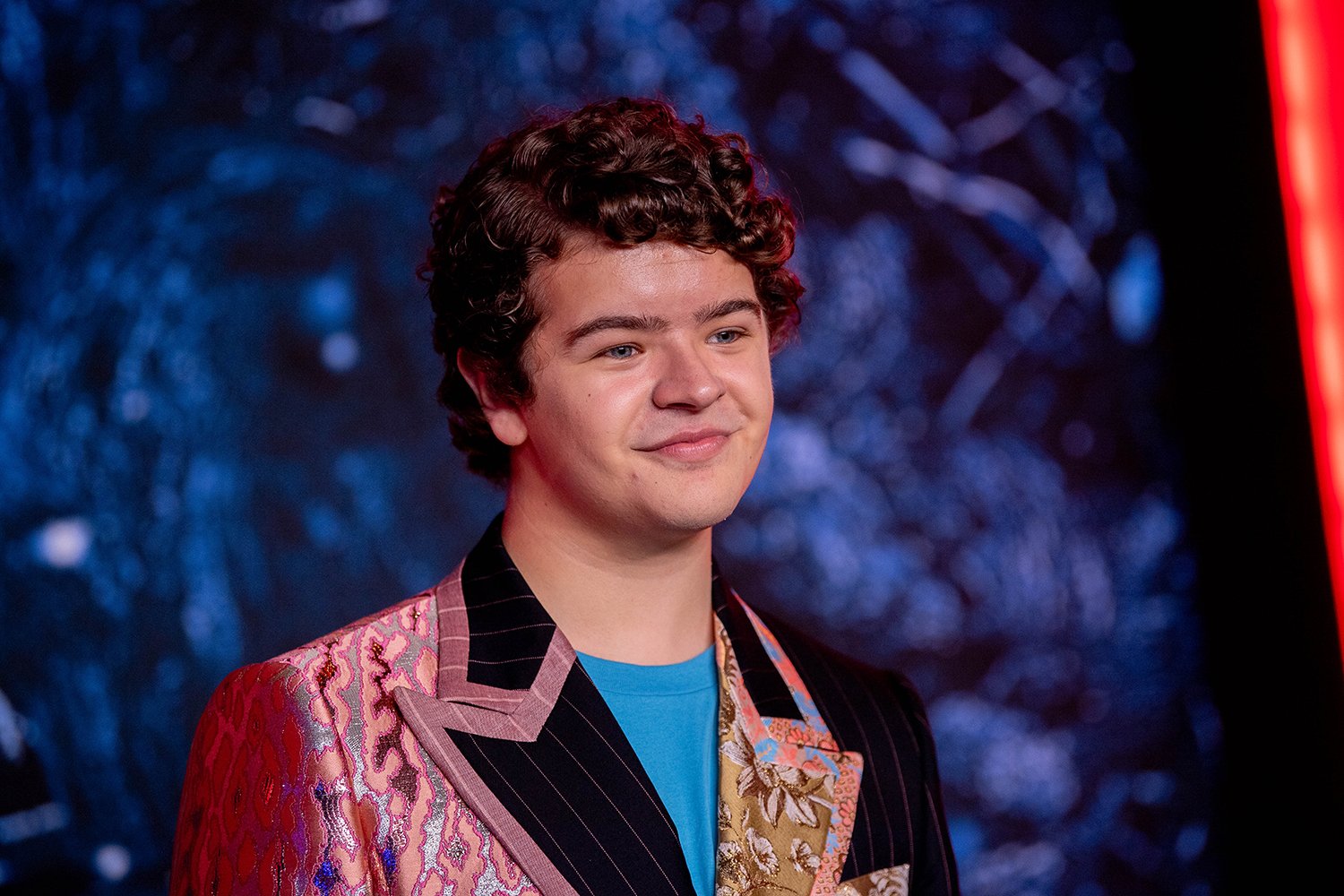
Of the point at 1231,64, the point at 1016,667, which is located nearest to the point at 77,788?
the point at 1016,667

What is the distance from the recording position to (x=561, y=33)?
286 centimetres

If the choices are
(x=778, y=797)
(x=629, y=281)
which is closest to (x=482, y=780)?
(x=778, y=797)

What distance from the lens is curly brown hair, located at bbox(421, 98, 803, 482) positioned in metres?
1.73

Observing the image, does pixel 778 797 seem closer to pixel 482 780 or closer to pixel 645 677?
pixel 645 677

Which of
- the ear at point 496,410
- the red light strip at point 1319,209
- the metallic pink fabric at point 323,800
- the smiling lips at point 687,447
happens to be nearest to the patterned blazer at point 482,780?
the metallic pink fabric at point 323,800

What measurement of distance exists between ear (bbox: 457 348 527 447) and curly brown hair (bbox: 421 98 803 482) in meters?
0.01

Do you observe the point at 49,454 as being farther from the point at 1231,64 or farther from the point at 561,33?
the point at 1231,64

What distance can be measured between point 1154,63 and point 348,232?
1.92 m

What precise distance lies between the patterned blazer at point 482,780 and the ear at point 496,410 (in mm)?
149

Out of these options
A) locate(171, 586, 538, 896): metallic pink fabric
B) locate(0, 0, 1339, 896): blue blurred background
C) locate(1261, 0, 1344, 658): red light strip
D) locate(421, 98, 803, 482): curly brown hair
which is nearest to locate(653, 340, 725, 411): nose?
locate(421, 98, 803, 482): curly brown hair

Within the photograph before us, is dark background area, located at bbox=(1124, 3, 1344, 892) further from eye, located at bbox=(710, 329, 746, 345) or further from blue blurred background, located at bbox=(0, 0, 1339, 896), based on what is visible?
eye, located at bbox=(710, 329, 746, 345)

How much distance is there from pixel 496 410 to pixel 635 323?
267 millimetres

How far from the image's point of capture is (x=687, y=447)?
1.68 metres

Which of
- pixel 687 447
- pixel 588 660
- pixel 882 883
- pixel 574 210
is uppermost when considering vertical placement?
pixel 574 210
